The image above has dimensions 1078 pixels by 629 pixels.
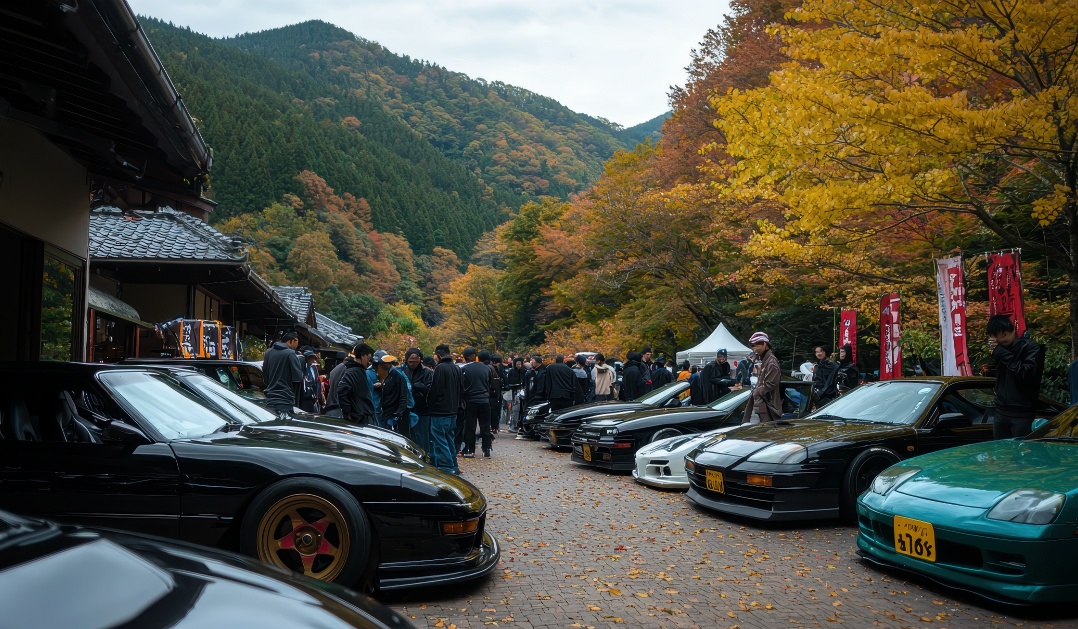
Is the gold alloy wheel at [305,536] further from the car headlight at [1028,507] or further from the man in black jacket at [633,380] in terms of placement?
the man in black jacket at [633,380]

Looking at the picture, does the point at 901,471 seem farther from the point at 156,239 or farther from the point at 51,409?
the point at 156,239

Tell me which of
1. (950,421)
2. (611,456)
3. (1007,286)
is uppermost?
(1007,286)

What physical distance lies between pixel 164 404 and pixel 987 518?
204 inches

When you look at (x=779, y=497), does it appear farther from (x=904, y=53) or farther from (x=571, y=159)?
(x=571, y=159)

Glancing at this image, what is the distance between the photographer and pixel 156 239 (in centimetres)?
1631

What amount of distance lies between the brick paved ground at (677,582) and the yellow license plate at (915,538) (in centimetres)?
29

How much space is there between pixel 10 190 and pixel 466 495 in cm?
583

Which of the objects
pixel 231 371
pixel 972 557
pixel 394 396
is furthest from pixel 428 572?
pixel 231 371

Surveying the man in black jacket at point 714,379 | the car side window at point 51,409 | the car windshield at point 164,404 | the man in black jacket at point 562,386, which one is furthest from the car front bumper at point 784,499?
the man in black jacket at point 562,386

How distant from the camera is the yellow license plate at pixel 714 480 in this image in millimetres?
7650

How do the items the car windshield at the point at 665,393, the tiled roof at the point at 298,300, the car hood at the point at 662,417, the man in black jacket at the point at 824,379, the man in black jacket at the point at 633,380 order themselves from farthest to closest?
the tiled roof at the point at 298,300, the man in black jacket at the point at 633,380, the car windshield at the point at 665,393, the man in black jacket at the point at 824,379, the car hood at the point at 662,417

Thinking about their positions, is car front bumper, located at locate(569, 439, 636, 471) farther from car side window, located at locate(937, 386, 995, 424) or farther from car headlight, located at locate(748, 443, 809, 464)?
car side window, located at locate(937, 386, 995, 424)

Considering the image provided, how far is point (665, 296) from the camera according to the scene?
2675 centimetres

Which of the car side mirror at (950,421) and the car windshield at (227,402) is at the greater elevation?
the car windshield at (227,402)
